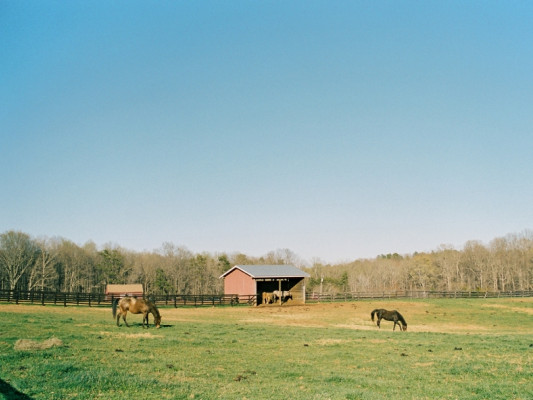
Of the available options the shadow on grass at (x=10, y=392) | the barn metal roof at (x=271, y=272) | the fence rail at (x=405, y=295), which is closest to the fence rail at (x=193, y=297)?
the fence rail at (x=405, y=295)

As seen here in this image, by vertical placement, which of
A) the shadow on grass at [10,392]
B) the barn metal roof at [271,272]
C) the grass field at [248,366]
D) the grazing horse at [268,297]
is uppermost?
the barn metal roof at [271,272]

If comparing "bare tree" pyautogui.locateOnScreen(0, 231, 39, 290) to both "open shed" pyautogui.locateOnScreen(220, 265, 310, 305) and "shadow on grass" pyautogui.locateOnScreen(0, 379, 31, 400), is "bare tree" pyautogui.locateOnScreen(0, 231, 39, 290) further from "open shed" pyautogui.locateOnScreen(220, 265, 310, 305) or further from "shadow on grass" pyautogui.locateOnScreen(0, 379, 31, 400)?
"shadow on grass" pyautogui.locateOnScreen(0, 379, 31, 400)

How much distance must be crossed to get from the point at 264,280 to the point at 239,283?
11.5 ft

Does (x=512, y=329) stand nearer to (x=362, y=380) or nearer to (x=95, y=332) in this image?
(x=362, y=380)

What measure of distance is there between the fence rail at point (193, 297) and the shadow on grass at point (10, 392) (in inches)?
966

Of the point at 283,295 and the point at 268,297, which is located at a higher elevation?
the point at 283,295

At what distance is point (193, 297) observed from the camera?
48.1m

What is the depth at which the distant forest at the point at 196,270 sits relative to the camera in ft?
264

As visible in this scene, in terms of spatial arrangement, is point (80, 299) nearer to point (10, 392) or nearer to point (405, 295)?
point (10, 392)

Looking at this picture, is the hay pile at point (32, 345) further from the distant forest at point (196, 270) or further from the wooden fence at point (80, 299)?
the distant forest at point (196, 270)

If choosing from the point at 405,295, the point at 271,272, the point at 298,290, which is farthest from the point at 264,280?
the point at 405,295

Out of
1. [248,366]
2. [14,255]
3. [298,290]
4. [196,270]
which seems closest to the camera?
→ [248,366]

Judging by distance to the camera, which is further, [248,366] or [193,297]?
[193,297]

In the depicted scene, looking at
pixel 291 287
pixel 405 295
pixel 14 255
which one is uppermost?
pixel 14 255
